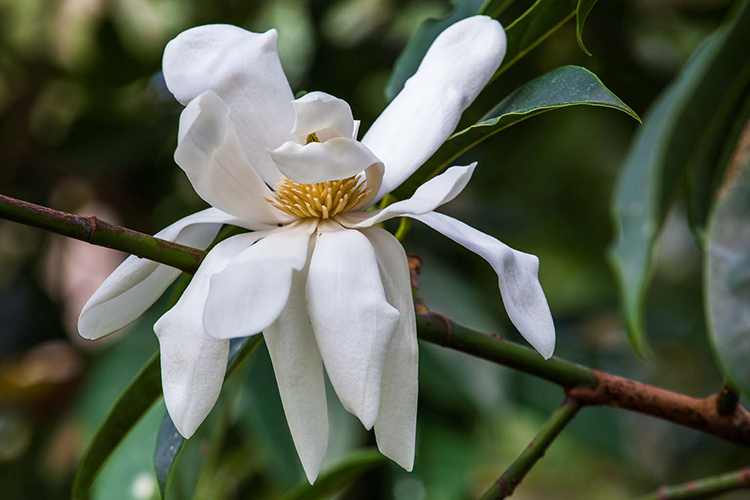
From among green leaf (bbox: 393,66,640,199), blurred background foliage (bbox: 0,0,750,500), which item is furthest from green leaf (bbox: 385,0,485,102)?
blurred background foliage (bbox: 0,0,750,500)

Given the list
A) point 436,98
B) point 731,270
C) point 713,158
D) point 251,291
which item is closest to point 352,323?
point 251,291

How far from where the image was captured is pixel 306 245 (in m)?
0.36

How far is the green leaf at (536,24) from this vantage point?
485 mm

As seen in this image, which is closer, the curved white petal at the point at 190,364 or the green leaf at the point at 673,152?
→ the curved white petal at the point at 190,364

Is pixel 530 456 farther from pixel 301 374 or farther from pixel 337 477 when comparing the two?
pixel 337 477

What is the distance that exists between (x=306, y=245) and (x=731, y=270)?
0.39 metres

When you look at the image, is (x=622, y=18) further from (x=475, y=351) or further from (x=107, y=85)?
(x=475, y=351)

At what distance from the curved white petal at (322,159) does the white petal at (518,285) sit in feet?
0.13

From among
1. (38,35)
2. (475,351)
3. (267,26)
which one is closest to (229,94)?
(475,351)

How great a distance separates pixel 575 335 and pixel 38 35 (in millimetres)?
1159

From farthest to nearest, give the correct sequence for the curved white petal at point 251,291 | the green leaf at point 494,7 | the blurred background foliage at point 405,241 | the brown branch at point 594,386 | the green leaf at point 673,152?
1. the blurred background foliage at point 405,241
2. the green leaf at point 673,152
3. the green leaf at point 494,7
4. the brown branch at point 594,386
5. the curved white petal at point 251,291

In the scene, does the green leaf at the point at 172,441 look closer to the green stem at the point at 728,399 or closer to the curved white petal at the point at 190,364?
the curved white petal at the point at 190,364

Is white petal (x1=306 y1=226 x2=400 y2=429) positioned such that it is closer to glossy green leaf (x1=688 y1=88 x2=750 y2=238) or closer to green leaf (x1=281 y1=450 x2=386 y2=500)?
green leaf (x1=281 y1=450 x2=386 y2=500)

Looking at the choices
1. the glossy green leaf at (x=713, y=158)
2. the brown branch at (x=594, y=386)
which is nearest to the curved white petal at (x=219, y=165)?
the brown branch at (x=594, y=386)
